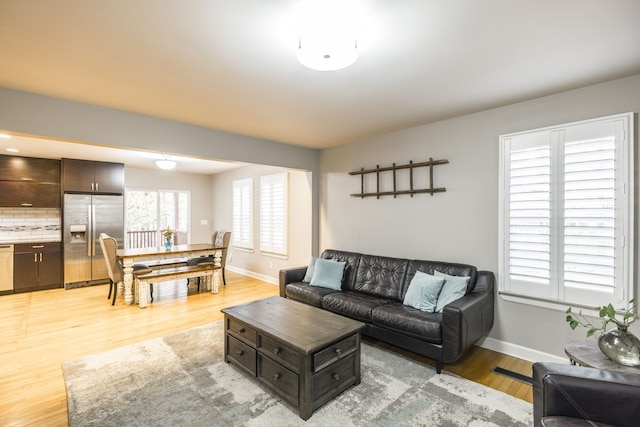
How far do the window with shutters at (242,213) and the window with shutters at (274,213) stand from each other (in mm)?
462

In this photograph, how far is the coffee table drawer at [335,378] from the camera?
2146 millimetres

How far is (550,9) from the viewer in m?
1.62

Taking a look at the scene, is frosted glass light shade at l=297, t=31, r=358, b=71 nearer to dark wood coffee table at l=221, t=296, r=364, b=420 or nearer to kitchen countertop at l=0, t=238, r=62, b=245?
dark wood coffee table at l=221, t=296, r=364, b=420

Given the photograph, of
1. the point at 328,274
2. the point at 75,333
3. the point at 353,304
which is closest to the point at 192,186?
the point at 75,333

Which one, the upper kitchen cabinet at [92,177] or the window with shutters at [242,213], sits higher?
the upper kitchen cabinet at [92,177]

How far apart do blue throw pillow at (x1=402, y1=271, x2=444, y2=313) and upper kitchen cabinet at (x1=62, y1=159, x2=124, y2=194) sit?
6144 millimetres

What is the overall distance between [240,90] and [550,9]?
224 centimetres

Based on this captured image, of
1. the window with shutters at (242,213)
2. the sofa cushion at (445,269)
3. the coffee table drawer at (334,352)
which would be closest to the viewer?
the coffee table drawer at (334,352)

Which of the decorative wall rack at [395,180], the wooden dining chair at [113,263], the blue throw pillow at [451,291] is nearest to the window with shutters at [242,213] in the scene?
the wooden dining chair at [113,263]

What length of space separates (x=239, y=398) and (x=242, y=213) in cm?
505

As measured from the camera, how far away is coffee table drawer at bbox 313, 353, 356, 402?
7.04 feet

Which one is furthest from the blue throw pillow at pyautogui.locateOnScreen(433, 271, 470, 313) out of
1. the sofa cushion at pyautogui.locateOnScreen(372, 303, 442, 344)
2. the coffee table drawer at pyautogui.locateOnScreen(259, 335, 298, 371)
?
the coffee table drawer at pyautogui.locateOnScreen(259, 335, 298, 371)

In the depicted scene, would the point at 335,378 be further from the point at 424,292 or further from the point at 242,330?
the point at 424,292

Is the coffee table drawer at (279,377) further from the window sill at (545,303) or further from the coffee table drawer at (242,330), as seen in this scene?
the window sill at (545,303)
